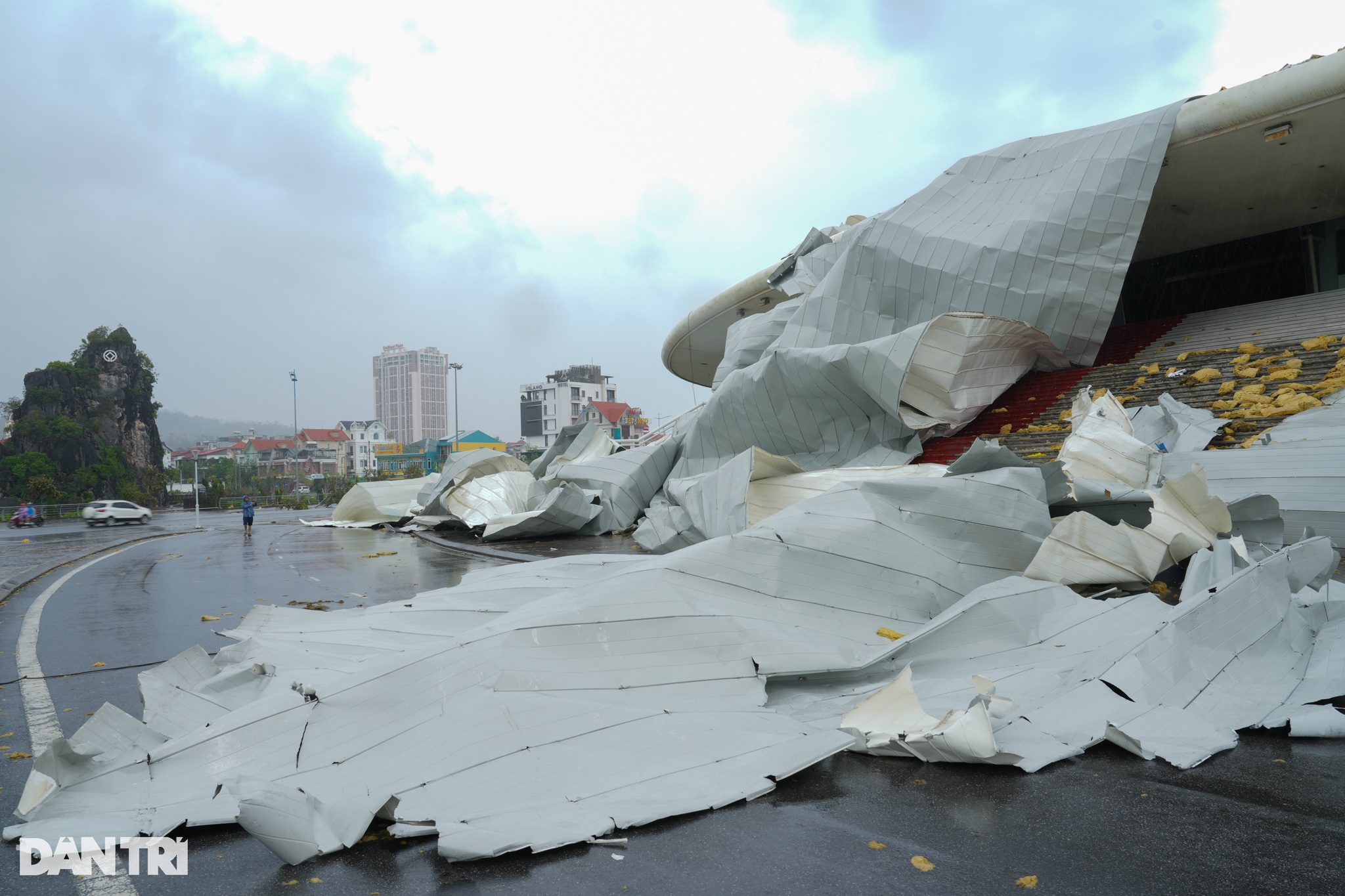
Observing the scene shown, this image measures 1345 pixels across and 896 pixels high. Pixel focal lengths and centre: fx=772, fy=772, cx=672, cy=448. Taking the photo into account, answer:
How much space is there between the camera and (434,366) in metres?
172

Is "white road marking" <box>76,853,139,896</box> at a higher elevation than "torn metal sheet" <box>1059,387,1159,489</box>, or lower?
lower

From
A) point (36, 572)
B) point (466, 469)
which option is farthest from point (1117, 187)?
point (36, 572)

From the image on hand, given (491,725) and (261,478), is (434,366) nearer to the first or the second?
(261,478)

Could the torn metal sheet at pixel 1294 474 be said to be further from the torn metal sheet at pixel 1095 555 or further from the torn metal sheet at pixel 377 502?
the torn metal sheet at pixel 377 502

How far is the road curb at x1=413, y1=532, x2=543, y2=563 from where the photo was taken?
11.0m

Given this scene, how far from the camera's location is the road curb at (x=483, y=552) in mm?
11023

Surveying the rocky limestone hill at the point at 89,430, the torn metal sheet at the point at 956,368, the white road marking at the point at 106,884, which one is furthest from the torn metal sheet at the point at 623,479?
the rocky limestone hill at the point at 89,430

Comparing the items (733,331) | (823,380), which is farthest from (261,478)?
(823,380)

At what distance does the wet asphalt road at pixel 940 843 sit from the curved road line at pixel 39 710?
6cm

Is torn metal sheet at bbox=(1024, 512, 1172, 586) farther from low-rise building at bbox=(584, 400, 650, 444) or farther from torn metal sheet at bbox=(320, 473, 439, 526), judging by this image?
low-rise building at bbox=(584, 400, 650, 444)

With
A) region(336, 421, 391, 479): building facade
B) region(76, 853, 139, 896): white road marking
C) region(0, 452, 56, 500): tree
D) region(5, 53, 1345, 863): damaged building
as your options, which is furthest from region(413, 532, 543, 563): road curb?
region(336, 421, 391, 479): building facade

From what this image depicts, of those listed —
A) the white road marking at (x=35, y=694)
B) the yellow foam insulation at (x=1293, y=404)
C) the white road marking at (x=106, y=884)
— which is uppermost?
the yellow foam insulation at (x=1293, y=404)

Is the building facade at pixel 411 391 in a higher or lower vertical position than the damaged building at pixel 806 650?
higher

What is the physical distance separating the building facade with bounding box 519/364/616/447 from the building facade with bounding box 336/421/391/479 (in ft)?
89.2
